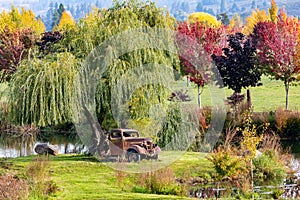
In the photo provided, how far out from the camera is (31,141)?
29344mm

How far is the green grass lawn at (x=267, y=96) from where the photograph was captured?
35.7 meters

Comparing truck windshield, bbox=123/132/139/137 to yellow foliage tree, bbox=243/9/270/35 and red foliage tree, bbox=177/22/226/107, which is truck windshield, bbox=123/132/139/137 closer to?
red foliage tree, bbox=177/22/226/107

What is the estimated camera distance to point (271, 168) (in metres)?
20.1

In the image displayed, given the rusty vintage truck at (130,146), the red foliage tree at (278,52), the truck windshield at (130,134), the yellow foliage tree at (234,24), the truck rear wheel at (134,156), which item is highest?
the yellow foliage tree at (234,24)

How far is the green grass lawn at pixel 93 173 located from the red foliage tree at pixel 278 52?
1191 centimetres

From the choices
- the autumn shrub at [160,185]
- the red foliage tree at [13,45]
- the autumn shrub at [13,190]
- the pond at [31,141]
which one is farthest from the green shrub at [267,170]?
the red foliage tree at [13,45]

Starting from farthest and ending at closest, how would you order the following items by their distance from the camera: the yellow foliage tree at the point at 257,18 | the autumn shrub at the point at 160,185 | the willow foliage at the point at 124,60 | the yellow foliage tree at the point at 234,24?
the yellow foliage tree at the point at 234,24
the yellow foliage tree at the point at 257,18
the willow foliage at the point at 124,60
the autumn shrub at the point at 160,185

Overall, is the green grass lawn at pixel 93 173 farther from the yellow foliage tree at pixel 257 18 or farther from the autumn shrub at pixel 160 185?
the yellow foliage tree at pixel 257 18

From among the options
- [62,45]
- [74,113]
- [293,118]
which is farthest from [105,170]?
[293,118]

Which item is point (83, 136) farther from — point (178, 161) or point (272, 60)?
point (272, 60)

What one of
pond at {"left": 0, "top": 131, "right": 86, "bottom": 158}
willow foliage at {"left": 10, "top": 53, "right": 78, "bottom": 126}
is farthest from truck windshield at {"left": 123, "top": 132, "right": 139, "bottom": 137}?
pond at {"left": 0, "top": 131, "right": 86, "bottom": 158}

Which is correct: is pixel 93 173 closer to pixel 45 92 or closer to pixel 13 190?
pixel 45 92

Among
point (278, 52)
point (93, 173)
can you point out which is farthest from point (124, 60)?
point (278, 52)

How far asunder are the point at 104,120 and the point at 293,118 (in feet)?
39.8
